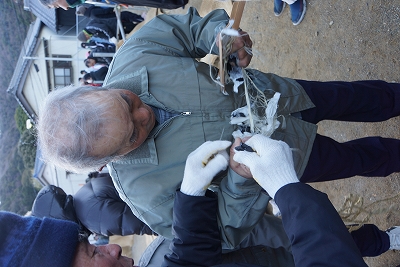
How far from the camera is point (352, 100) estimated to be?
2086 mm

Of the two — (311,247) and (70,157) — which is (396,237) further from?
(70,157)

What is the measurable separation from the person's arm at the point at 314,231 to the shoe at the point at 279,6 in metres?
3.17

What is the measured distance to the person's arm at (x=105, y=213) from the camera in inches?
141

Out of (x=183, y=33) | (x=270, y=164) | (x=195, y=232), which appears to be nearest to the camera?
(x=270, y=164)

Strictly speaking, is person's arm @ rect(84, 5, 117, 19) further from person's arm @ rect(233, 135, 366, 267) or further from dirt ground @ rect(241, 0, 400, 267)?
person's arm @ rect(233, 135, 366, 267)

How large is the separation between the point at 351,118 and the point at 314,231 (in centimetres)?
131

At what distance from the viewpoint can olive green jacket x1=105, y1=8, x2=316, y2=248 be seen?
179cm

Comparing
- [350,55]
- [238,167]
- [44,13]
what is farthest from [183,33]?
[44,13]

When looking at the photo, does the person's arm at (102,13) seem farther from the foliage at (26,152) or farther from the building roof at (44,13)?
the foliage at (26,152)

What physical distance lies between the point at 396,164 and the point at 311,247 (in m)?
1.47

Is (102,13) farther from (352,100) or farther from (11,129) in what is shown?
(11,129)

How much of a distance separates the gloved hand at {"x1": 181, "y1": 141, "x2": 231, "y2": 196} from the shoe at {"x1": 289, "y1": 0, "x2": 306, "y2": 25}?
2.54 meters

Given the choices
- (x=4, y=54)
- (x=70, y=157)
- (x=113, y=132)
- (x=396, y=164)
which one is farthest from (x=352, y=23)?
(x=4, y=54)

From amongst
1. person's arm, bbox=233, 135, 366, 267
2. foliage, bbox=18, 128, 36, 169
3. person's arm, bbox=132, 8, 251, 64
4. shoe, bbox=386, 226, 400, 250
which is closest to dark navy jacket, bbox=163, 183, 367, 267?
person's arm, bbox=233, 135, 366, 267
